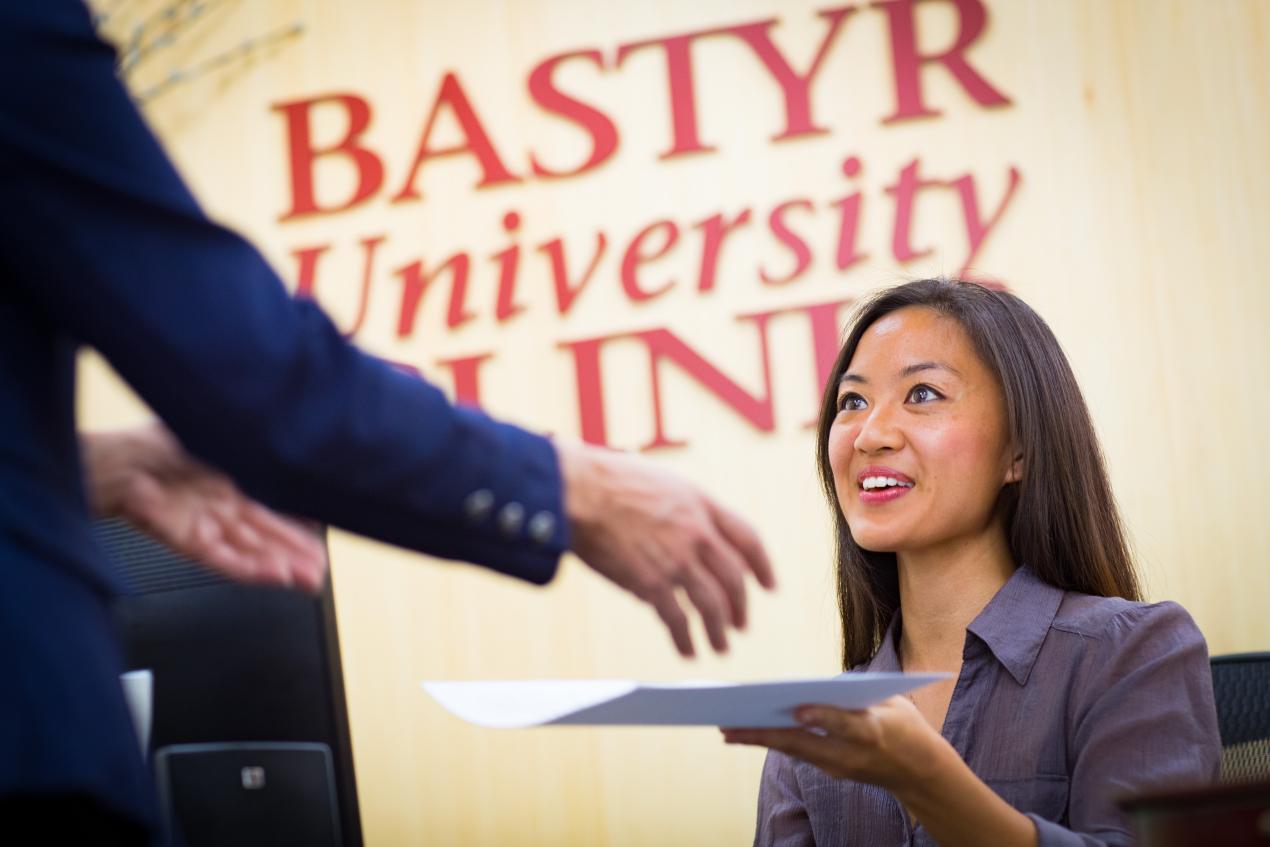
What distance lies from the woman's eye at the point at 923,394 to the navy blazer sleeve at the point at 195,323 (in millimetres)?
1400

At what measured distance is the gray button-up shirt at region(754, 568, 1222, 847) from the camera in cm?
165

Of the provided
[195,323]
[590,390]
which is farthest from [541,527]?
[590,390]

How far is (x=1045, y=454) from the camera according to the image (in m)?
1.99

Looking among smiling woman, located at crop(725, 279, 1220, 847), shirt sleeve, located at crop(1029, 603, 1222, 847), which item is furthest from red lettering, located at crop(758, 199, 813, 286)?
shirt sleeve, located at crop(1029, 603, 1222, 847)

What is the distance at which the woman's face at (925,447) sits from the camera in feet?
6.58

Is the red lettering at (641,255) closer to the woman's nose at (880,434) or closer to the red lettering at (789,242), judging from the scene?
the red lettering at (789,242)

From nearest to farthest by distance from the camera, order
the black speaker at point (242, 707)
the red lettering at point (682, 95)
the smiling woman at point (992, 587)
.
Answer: the black speaker at point (242, 707) → the smiling woman at point (992, 587) → the red lettering at point (682, 95)

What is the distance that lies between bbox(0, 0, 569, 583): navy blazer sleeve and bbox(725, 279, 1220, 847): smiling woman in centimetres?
107

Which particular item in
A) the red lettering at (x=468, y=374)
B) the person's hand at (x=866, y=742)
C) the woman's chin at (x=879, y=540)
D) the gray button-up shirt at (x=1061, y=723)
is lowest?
the gray button-up shirt at (x=1061, y=723)

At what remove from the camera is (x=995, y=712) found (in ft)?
6.05

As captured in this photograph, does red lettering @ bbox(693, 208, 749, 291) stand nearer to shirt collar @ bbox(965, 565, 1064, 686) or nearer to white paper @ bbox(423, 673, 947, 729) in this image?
shirt collar @ bbox(965, 565, 1064, 686)

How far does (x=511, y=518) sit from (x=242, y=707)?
3.31ft

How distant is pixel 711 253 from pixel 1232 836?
125 inches

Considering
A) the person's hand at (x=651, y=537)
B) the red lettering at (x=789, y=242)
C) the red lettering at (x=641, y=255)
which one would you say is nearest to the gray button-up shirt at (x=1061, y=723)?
the person's hand at (x=651, y=537)
